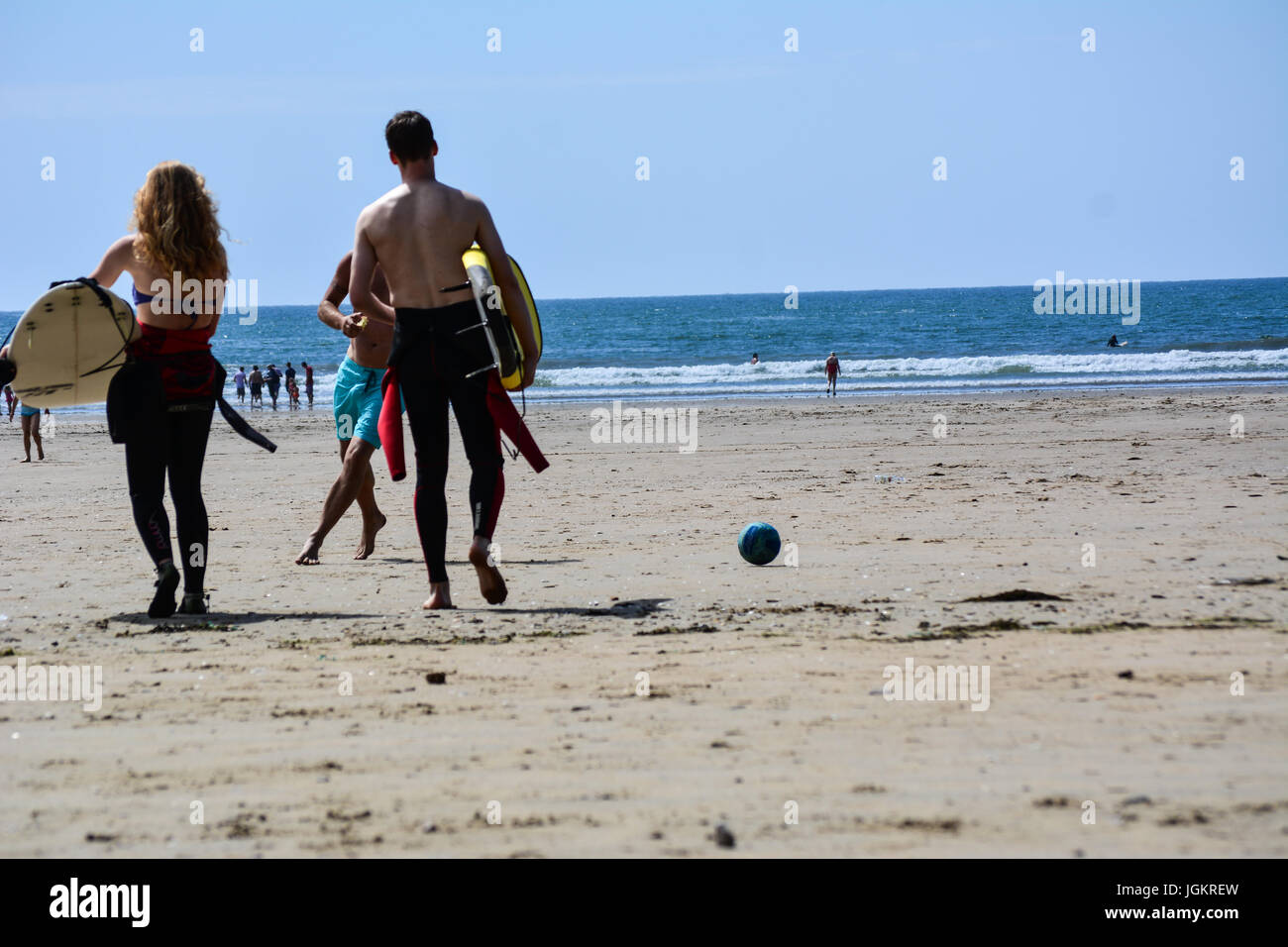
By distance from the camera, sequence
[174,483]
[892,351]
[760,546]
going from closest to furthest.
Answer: [174,483], [760,546], [892,351]

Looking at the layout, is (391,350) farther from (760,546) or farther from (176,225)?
(760,546)

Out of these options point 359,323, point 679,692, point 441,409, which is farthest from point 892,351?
point 679,692

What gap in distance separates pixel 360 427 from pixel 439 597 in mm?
1692

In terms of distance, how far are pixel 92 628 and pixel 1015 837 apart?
3664mm

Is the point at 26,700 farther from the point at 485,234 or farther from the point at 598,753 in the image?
the point at 485,234

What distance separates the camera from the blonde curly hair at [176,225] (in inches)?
192

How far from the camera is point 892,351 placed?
180 feet

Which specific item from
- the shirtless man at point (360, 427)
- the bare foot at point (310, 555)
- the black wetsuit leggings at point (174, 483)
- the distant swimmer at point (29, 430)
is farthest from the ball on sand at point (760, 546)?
the distant swimmer at point (29, 430)

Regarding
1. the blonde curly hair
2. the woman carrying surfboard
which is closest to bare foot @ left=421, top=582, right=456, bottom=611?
the woman carrying surfboard

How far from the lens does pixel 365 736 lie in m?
3.23

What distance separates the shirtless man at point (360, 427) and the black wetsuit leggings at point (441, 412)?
1280 millimetres

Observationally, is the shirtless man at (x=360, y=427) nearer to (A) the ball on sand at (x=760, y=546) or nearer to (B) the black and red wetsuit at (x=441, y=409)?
(B) the black and red wetsuit at (x=441, y=409)

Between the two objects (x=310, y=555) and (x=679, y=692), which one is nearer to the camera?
(x=679, y=692)
